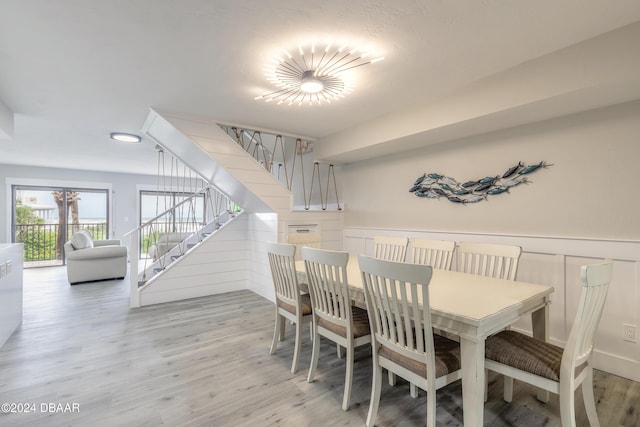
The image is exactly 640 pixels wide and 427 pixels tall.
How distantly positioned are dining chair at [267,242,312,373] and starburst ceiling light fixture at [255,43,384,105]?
1.34 meters

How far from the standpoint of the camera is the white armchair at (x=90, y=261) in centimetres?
507

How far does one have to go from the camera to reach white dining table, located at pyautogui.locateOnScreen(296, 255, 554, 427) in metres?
1.42

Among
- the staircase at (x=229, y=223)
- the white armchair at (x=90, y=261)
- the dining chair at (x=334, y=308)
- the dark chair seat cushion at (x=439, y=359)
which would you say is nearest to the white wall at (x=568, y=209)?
the dark chair seat cushion at (x=439, y=359)

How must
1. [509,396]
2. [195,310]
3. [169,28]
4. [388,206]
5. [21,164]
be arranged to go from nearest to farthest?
[169,28] < [509,396] < [195,310] < [388,206] < [21,164]

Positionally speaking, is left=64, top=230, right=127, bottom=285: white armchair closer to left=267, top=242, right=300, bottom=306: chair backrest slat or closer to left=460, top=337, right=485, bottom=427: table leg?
left=267, top=242, right=300, bottom=306: chair backrest slat

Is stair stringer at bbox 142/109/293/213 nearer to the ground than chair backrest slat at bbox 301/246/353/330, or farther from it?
farther from it

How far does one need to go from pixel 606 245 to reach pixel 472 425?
6.34ft

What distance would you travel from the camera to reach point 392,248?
10.5 feet

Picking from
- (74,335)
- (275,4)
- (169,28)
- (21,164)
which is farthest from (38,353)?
(21,164)

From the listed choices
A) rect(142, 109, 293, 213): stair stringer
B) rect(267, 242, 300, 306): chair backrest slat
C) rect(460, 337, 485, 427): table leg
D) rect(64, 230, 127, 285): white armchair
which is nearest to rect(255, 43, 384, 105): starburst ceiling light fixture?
rect(142, 109, 293, 213): stair stringer

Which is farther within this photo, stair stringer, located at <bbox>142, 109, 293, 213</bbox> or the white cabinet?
stair stringer, located at <bbox>142, 109, 293, 213</bbox>

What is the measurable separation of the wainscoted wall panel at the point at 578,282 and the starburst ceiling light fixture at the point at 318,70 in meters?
2.16

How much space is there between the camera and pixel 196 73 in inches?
94.0

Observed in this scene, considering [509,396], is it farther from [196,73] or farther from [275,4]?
[196,73]
